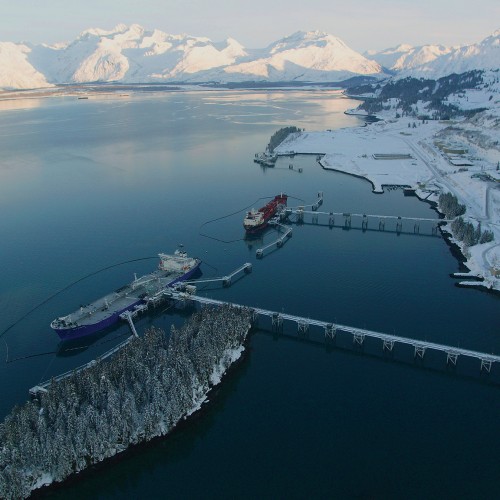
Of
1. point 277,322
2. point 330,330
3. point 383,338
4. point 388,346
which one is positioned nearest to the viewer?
point 383,338

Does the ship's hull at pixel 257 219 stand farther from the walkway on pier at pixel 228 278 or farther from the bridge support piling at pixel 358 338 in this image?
the bridge support piling at pixel 358 338

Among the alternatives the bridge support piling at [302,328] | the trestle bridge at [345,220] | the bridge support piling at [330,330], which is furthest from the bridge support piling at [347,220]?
the bridge support piling at [330,330]

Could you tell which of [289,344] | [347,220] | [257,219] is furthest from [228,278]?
[347,220]

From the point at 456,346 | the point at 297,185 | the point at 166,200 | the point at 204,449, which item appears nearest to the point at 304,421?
the point at 204,449

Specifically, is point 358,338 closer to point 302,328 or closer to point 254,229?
point 302,328

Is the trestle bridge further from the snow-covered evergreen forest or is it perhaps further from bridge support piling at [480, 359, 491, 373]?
bridge support piling at [480, 359, 491, 373]

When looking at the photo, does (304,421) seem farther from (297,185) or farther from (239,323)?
(297,185)
